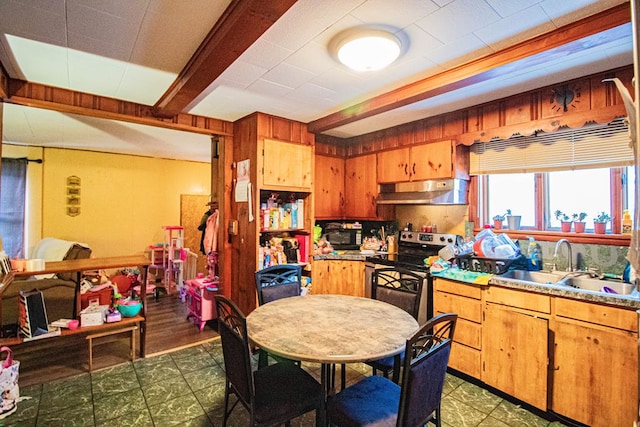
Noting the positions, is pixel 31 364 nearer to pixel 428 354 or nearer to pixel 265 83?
pixel 265 83

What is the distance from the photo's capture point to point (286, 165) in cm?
345

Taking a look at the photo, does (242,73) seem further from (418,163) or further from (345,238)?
(345,238)

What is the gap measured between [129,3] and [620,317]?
10.7 feet

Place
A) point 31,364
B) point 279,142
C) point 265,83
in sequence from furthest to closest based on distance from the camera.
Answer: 1. point 279,142
2. point 31,364
3. point 265,83

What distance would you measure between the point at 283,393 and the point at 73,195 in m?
5.57

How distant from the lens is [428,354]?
4.27 feet

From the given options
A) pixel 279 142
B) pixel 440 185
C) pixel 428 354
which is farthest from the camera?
pixel 279 142

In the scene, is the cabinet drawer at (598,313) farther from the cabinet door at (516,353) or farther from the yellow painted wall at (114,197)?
the yellow painted wall at (114,197)

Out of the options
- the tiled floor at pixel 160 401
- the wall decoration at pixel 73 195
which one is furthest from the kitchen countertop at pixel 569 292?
the wall decoration at pixel 73 195

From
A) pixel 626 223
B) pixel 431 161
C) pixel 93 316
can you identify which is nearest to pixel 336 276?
pixel 431 161

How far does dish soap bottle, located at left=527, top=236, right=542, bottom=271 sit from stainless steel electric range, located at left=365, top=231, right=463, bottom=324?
596 mm

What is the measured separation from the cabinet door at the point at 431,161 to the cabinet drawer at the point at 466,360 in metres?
1.61

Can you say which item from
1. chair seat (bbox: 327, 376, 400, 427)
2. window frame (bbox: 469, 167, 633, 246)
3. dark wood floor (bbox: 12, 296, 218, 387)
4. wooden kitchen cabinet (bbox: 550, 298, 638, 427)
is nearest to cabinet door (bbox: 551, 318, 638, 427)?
wooden kitchen cabinet (bbox: 550, 298, 638, 427)

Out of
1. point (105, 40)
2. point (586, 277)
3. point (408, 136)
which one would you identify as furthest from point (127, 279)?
point (586, 277)
